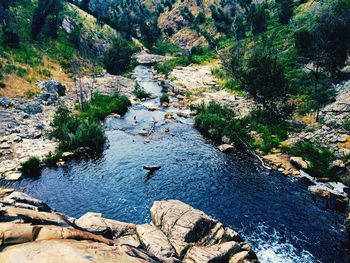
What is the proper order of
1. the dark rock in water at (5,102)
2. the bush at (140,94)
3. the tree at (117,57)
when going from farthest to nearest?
the tree at (117,57) < the bush at (140,94) < the dark rock in water at (5,102)

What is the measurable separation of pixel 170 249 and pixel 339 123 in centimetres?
3146

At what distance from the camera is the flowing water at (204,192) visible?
24.9m

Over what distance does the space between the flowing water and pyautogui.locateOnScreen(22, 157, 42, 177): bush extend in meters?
1.01

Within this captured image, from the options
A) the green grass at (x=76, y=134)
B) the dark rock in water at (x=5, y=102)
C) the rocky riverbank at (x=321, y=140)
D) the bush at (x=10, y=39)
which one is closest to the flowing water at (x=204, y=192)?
the rocky riverbank at (x=321, y=140)

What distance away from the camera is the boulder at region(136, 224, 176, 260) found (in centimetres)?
1868

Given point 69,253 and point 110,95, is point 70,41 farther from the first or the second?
point 69,253

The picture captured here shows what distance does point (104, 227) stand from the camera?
65.3 feet

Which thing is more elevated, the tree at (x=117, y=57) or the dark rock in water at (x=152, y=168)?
the tree at (x=117, y=57)

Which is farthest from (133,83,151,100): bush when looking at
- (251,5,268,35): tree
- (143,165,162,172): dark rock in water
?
(251,5,268,35): tree

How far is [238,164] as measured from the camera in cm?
3784

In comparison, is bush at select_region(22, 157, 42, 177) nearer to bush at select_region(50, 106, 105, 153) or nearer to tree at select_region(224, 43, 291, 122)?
bush at select_region(50, 106, 105, 153)

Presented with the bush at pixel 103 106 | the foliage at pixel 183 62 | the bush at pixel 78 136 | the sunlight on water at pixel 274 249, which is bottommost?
the sunlight on water at pixel 274 249

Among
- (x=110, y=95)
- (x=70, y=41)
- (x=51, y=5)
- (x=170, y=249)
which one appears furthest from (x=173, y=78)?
(x=170, y=249)

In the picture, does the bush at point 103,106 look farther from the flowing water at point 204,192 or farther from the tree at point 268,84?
the tree at point 268,84
